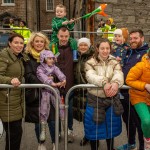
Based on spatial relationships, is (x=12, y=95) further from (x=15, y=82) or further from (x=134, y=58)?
(x=134, y=58)

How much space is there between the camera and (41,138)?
3709mm

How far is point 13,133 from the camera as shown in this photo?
136 inches

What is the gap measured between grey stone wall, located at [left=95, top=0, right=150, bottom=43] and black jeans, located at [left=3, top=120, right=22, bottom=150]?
7.26 meters

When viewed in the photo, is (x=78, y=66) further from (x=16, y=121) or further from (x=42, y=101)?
(x=16, y=121)

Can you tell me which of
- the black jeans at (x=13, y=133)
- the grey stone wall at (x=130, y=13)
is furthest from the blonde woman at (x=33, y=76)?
the grey stone wall at (x=130, y=13)

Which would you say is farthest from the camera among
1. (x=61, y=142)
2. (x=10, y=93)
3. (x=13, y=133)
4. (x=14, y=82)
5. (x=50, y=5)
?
(x=50, y=5)

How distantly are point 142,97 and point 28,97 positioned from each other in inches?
56.5

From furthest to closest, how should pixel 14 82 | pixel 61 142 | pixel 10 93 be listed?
pixel 61 142 < pixel 10 93 < pixel 14 82

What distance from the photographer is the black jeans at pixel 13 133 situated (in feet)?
11.3

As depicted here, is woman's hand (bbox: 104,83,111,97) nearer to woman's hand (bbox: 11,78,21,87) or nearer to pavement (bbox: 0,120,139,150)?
woman's hand (bbox: 11,78,21,87)

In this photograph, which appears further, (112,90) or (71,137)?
(71,137)

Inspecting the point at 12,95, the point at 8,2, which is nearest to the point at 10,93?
the point at 12,95

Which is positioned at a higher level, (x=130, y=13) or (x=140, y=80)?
(x=130, y=13)

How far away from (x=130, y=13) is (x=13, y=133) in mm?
Result: 7910
